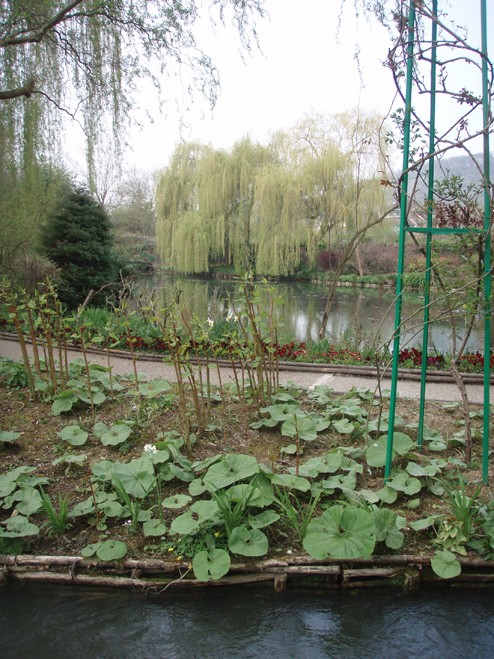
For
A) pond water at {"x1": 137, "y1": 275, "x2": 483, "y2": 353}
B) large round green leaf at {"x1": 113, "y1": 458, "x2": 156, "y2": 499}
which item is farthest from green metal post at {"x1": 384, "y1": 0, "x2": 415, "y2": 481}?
pond water at {"x1": 137, "y1": 275, "x2": 483, "y2": 353}

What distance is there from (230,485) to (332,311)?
1076cm

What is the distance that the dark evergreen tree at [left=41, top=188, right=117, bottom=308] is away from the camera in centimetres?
999

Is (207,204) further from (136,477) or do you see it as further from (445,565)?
(445,565)

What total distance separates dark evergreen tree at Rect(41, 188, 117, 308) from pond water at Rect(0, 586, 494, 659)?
328 inches

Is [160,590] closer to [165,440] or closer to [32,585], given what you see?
[32,585]

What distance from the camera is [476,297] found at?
101 inches

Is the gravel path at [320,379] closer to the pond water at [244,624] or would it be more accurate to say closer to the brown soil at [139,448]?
the brown soil at [139,448]

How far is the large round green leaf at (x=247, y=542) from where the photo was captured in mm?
2127

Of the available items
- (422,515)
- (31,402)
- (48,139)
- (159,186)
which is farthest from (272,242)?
(422,515)

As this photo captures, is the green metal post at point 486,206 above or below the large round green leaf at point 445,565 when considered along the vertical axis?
above

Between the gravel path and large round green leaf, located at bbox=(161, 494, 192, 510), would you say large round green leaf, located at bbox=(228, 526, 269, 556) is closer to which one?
large round green leaf, located at bbox=(161, 494, 192, 510)

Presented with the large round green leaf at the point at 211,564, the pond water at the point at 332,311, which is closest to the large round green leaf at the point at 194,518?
the large round green leaf at the point at 211,564

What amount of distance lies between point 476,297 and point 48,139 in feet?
19.8

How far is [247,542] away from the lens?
2174mm
